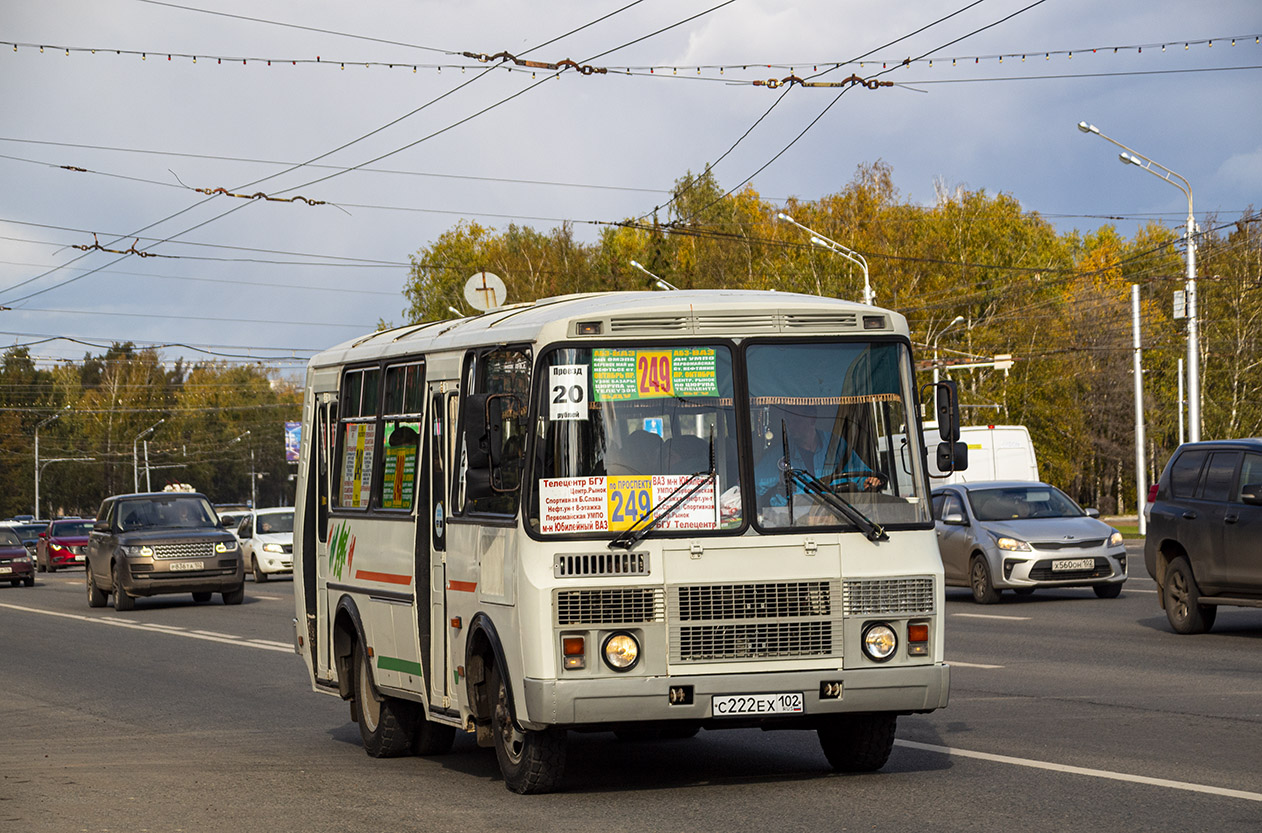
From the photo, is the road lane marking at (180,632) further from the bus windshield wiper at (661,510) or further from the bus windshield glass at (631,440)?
the bus windshield wiper at (661,510)

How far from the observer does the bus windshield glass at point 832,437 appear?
895 cm

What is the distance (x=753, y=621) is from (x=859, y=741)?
125 centimetres

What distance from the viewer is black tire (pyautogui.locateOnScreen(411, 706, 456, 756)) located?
11.2 metres

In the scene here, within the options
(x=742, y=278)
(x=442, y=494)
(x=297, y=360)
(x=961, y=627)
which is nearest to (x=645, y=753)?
A: (x=442, y=494)

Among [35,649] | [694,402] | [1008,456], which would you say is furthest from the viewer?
[1008,456]

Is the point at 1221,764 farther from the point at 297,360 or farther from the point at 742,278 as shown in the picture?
the point at 742,278

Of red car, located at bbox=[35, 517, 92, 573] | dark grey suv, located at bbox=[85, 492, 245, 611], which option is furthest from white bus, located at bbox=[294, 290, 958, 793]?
red car, located at bbox=[35, 517, 92, 573]

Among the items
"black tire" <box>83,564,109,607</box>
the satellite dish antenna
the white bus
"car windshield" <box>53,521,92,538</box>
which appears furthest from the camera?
"car windshield" <box>53,521,92,538</box>

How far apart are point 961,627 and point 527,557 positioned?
12194mm

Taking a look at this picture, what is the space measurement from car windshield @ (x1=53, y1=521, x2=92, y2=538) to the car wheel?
4212cm

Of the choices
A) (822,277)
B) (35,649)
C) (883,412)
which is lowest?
(35,649)

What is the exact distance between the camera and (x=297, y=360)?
68750 millimetres

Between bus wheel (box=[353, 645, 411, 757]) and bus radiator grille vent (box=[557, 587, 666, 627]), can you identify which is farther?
bus wheel (box=[353, 645, 411, 757])

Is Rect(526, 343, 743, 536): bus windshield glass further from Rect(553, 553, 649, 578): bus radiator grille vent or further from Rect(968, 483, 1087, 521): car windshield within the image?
Rect(968, 483, 1087, 521): car windshield
